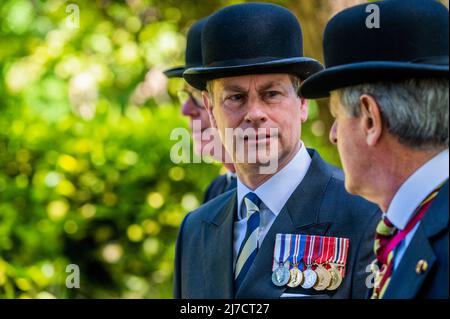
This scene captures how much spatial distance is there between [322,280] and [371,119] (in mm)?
807

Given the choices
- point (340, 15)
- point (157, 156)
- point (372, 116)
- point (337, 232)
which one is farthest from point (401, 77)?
point (157, 156)

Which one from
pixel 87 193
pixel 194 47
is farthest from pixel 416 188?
pixel 87 193

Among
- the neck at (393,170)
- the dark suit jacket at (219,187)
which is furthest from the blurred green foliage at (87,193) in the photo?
the neck at (393,170)

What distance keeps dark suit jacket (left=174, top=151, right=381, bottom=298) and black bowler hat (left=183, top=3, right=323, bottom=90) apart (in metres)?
0.39

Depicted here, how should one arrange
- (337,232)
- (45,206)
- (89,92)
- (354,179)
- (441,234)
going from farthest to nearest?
(89,92)
(45,206)
(337,232)
(354,179)
(441,234)

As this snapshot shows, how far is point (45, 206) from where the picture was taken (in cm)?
693

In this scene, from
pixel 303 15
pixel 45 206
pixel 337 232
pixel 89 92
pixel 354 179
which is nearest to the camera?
pixel 354 179

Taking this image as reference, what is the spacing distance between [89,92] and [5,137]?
122 cm

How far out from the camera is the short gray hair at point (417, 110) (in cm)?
250

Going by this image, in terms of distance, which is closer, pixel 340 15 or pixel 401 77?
pixel 401 77

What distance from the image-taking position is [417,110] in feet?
8.23

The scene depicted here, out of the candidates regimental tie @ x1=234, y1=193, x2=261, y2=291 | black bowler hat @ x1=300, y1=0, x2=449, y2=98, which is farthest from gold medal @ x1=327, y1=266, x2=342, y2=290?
black bowler hat @ x1=300, y1=0, x2=449, y2=98

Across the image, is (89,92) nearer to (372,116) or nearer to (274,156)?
(274,156)

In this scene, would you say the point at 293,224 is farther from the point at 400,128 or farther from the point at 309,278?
the point at 400,128
